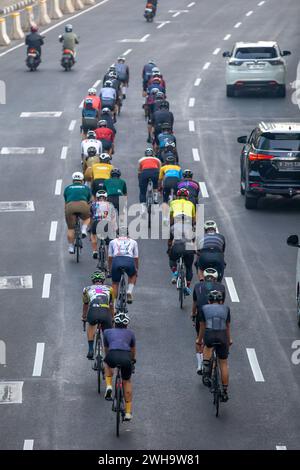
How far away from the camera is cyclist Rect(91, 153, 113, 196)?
29.4m

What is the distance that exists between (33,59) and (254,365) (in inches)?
1253

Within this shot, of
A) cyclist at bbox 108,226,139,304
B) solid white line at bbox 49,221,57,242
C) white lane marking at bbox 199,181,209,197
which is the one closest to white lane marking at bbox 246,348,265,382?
cyclist at bbox 108,226,139,304

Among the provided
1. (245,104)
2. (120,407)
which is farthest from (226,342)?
(245,104)

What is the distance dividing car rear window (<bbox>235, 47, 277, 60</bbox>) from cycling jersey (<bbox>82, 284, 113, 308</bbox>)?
84.4ft

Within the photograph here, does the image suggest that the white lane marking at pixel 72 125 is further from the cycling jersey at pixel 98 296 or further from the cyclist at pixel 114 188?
the cycling jersey at pixel 98 296

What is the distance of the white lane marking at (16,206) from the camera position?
3269 centimetres

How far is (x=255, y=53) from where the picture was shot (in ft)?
151

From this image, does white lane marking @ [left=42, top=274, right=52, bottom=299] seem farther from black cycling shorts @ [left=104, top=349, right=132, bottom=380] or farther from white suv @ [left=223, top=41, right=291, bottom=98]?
white suv @ [left=223, top=41, right=291, bottom=98]

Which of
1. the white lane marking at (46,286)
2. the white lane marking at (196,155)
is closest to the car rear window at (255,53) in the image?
the white lane marking at (196,155)

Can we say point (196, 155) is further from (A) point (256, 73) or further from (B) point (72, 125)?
(A) point (256, 73)

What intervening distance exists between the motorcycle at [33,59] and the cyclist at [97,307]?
31.4 m

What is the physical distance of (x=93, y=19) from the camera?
6688 cm

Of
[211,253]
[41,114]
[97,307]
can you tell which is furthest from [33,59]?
[97,307]
